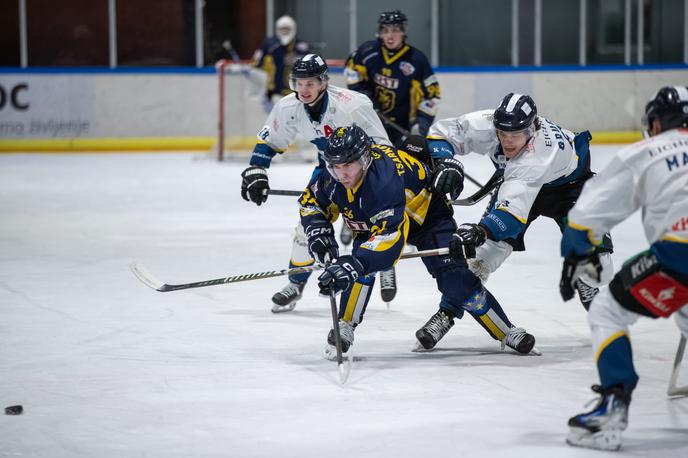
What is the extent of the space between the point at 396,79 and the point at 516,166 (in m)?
2.99

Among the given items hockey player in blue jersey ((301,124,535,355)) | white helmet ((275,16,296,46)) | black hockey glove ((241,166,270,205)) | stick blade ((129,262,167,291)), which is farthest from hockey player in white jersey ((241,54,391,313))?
white helmet ((275,16,296,46))

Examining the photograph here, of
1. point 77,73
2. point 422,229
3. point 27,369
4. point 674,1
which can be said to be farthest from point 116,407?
point 674,1

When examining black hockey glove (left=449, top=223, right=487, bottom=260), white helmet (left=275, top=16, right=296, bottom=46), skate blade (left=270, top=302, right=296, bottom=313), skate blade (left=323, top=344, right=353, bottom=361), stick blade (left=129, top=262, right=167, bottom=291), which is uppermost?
white helmet (left=275, top=16, right=296, bottom=46)

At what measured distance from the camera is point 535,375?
396 cm

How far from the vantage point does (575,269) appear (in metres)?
3.10

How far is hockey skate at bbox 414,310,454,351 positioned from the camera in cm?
433

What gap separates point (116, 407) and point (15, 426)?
0.34 m

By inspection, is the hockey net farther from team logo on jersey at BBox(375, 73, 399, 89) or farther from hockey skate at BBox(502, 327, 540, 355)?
hockey skate at BBox(502, 327, 540, 355)

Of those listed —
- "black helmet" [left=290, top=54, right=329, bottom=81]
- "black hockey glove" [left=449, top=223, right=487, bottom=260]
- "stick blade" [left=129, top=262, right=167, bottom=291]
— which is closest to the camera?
"black hockey glove" [left=449, top=223, right=487, bottom=260]

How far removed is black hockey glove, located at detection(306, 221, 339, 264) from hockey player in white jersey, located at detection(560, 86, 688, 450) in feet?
4.14

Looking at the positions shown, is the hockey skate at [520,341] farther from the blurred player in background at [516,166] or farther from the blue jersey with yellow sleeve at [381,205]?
the blue jersey with yellow sleeve at [381,205]

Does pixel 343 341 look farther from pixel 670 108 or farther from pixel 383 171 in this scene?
pixel 670 108

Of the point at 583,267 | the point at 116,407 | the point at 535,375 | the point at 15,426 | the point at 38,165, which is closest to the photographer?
the point at 583,267

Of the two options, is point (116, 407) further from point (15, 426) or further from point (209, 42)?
point (209, 42)
